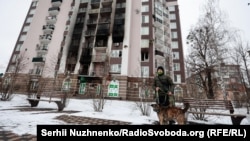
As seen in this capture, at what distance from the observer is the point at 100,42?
29.1 m

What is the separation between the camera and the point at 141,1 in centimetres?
3247

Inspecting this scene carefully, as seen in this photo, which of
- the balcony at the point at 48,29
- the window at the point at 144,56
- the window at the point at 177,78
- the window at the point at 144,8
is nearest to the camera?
the window at the point at 144,56

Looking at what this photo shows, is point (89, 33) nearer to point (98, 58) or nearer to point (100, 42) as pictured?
point (100, 42)

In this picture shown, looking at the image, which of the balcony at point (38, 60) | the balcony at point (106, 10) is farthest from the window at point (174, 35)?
the balcony at point (38, 60)

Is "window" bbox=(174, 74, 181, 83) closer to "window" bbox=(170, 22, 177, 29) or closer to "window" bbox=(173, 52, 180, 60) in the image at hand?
"window" bbox=(173, 52, 180, 60)

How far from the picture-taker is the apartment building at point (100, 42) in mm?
26062

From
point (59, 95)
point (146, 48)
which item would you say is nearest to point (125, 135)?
point (59, 95)

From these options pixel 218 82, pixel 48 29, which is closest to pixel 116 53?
pixel 218 82

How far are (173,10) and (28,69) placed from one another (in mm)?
38068

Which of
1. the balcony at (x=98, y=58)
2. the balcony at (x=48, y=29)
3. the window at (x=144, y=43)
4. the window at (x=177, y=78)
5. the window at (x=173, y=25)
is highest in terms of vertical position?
the window at (x=173, y=25)

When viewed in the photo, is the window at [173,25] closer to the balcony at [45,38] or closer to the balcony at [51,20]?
the balcony at [51,20]

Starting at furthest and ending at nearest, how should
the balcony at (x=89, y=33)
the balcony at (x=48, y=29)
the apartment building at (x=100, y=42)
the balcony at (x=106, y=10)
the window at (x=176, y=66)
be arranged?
the balcony at (x=48, y=29), the window at (x=176, y=66), the balcony at (x=106, y=10), the balcony at (x=89, y=33), the apartment building at (x=100, y=42)

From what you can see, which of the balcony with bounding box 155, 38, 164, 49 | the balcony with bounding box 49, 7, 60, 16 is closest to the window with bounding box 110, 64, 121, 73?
the balcony with bounding box 155, 38, 164, 49

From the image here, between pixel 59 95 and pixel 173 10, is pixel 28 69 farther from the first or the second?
pixel 173 10
